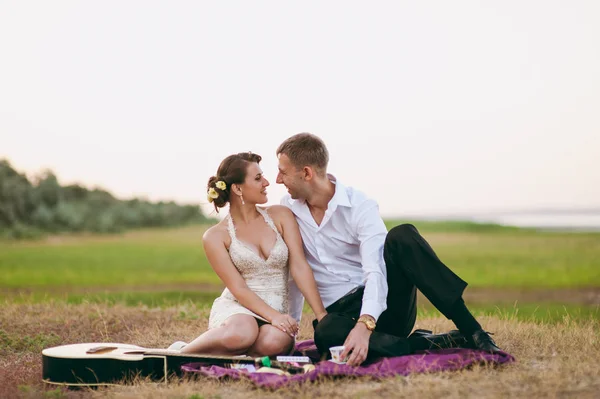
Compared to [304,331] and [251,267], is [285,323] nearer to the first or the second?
[251,267]

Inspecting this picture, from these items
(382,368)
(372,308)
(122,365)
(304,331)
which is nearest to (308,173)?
(372,308)

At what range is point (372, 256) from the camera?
4758 mm

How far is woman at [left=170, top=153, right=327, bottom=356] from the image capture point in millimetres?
4879

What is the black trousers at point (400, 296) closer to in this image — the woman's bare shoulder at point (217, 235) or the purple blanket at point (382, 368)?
the purple blanket at point (382, 368)

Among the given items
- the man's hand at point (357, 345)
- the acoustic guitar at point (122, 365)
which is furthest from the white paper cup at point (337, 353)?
the acoustic guitar at point (122, 365)

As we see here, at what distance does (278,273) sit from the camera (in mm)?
5164

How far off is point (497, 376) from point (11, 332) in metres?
4.89

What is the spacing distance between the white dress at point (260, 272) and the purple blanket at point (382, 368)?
57 centimetres

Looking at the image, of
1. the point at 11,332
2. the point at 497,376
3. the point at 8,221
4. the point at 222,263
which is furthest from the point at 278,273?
the point at 8,221

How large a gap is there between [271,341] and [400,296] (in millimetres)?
988

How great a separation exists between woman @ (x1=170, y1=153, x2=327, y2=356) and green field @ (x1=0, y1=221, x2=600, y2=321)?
3067 mm

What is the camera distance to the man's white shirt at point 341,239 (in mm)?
4875

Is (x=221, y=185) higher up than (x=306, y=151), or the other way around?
(x=306, y=151)

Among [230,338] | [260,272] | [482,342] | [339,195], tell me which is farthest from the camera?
[260,272]
